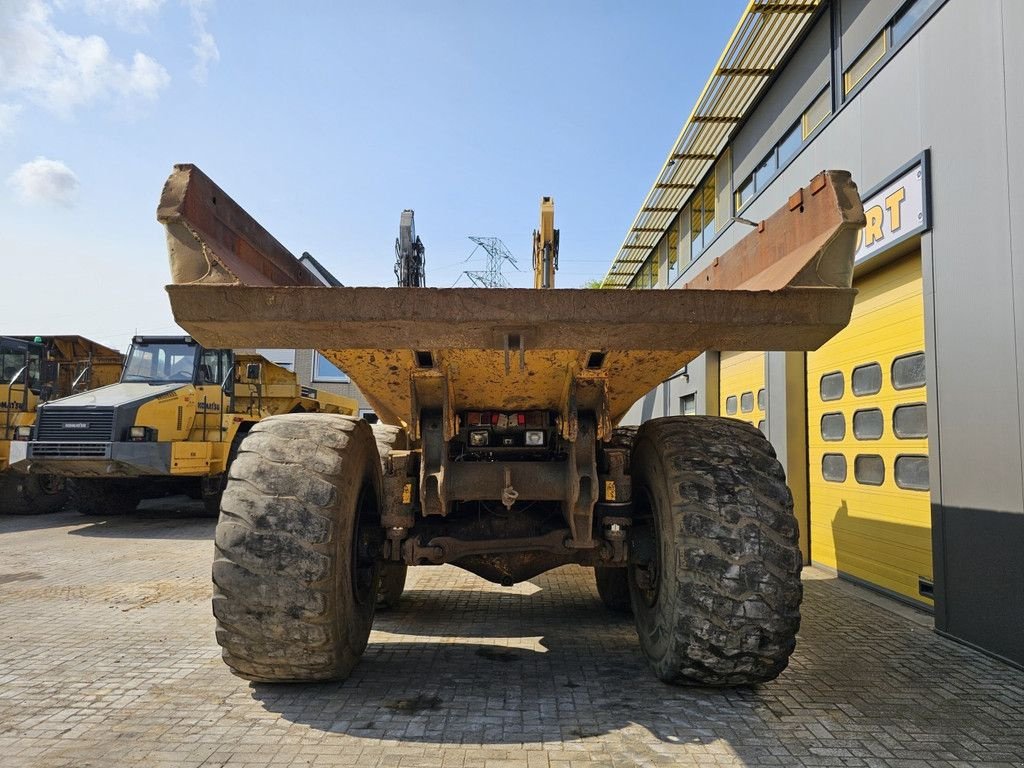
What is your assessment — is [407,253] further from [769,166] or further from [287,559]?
[769,166]

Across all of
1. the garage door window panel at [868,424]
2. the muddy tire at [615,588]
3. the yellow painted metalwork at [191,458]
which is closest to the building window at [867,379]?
the garage door window panel at [868,424]

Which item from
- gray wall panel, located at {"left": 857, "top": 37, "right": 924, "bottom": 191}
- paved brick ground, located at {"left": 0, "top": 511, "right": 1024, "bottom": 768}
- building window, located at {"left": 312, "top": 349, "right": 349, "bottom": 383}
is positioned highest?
gray wall panel, located at {"left": 857, "top": 37, "right": 924, "bottom": 191}

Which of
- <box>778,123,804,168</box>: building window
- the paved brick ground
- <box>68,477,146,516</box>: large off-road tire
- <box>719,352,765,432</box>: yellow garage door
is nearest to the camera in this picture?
the paved brick ground

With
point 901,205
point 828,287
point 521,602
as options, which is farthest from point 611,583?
point 901,205

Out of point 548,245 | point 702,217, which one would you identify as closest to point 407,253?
point 548,245

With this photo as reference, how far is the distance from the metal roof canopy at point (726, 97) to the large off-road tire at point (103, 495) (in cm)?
1092

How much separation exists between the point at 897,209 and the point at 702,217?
6896 millimetres

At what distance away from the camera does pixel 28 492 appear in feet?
39.6

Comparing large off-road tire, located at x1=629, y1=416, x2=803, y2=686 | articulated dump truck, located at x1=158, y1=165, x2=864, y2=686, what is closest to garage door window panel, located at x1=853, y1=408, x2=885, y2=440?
articulated dump truck, located at x1=158, y1=165, x2=864, y2=686

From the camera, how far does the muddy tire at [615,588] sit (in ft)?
17.5

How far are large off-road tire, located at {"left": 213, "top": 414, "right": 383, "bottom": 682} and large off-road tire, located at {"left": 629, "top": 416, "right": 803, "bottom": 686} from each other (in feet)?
5.48

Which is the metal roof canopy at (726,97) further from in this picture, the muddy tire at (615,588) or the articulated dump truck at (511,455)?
the muddy tire at (615,588)

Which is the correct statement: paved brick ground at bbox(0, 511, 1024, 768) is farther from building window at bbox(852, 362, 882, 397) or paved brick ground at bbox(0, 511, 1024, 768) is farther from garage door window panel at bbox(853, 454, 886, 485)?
building window at bbox(852, 362, 882, 397)

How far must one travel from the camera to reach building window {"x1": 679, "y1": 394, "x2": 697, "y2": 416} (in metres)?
12.4
